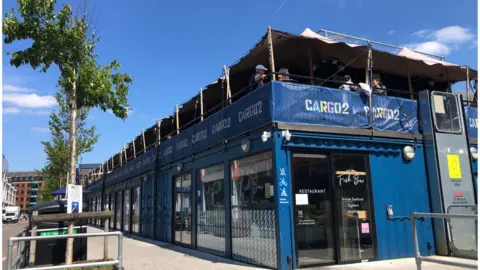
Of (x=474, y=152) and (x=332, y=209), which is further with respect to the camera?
(x=474, y=152)

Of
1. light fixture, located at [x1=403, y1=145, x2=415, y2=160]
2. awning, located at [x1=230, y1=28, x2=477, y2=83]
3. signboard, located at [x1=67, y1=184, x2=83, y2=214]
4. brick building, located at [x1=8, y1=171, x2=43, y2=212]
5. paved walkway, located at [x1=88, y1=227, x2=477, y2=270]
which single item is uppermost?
brick building, located at [x1=8, y1=171, x2=43, y2=212]

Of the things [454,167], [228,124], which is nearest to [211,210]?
[228,124]

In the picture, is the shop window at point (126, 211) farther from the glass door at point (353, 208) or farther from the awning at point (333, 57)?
the glass door at point (353, 208)

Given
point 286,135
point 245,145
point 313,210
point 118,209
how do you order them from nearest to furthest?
point 286,135
point 313,210
point 245,145
point 118,209

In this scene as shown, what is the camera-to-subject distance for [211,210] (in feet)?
35.0

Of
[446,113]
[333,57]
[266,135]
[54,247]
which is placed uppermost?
[333,57]

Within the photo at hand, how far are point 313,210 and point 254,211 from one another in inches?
51.4

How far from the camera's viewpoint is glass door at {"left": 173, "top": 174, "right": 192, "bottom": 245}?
40.3 ft

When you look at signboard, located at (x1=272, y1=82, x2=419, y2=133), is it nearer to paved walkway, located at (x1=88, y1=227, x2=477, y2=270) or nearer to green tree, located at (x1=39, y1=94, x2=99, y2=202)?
paved walkway, located at (x1=88, y1=227, x2=477, y2=270)

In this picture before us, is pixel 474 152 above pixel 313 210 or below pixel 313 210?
above

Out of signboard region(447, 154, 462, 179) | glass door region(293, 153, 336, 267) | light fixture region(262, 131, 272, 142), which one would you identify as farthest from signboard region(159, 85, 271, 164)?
signboard region(447, 154, 462, 179)

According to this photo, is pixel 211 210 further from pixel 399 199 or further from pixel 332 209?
pixel 399 199

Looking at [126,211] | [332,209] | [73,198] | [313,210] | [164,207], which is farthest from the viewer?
[126,211]

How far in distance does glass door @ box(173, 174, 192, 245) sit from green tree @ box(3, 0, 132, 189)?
16.4ft
